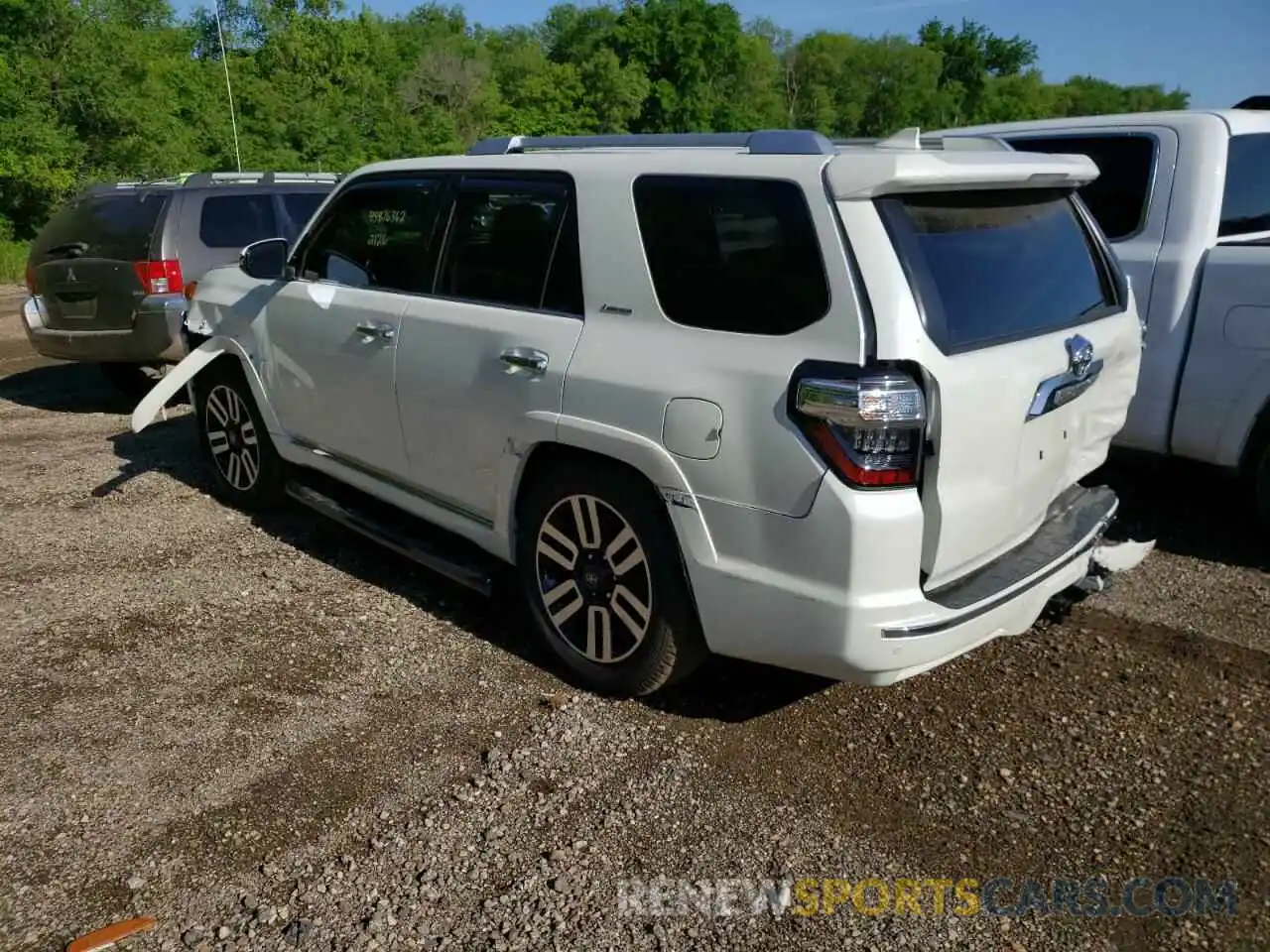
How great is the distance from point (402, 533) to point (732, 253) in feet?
7.02

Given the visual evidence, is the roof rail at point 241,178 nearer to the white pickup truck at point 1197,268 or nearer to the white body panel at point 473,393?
the white body panel at point 473,393

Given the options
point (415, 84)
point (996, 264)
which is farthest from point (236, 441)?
point (415, 84)

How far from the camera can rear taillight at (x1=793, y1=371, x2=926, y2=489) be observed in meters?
2.77

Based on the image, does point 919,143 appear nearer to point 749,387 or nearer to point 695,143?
→ point 695,143

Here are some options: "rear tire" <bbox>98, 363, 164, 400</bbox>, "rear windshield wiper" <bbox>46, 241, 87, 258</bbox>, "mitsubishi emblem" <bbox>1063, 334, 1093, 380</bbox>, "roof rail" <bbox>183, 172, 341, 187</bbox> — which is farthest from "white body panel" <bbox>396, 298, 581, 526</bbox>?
"rear tire" <bbox>98, 363, 164, 400</bbox>

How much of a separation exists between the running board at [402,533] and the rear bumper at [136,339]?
303 centimetres

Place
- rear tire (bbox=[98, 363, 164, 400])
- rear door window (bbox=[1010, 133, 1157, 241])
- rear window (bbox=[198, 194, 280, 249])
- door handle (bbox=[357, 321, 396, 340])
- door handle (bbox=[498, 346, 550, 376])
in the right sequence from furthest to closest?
rear tire (bbox=[98, 363, 164, 400]), rear window (bbox=[198, 194, 280, 249]), rear door window (bbox=[1010, 133, 1157, 241]), door handle (bbox=[357, 321, 396, 340]), door handle (bbox=[498, 346, 550, 376])

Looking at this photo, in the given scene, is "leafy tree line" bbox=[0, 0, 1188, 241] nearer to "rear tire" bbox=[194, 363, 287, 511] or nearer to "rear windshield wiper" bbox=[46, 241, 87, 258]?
"rear windshield wiper" bbox=[46, 241, 87, 258]

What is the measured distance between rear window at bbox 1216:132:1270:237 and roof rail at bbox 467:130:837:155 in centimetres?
282

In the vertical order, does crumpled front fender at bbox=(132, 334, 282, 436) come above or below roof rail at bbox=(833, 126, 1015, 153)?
below

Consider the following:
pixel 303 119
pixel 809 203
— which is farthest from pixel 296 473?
pixel 303 119

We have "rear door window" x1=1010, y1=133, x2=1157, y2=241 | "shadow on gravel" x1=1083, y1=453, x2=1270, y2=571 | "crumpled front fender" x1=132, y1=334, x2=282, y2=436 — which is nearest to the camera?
"shadow on gravel" x1=1083, y1=453, x2=1270, y2=571

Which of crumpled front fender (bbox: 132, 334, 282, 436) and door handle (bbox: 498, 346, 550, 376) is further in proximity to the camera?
crumpled front fender (bbox: 132, 334, 282, 436)

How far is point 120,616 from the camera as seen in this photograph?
4484 millimetres
